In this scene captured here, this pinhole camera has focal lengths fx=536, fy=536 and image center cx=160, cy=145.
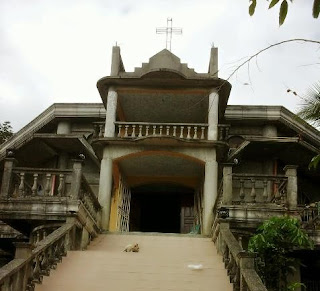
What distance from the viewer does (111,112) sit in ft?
50.2

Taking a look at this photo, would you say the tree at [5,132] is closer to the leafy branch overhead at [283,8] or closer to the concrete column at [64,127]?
the concrete column at [64,127]

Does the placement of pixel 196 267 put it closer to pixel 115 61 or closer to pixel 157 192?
pixel 115 61

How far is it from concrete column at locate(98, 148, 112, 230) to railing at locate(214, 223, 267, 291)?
4307 mm

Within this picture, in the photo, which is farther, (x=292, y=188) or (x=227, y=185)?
(x=227, y=185)

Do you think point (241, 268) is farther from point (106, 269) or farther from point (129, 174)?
point (129, 174)

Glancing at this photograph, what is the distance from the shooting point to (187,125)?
15102 mm

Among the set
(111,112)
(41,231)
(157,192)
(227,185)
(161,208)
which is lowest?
(41,231)

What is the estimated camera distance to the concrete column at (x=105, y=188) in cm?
1399

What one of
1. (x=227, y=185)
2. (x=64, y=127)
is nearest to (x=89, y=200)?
(x=227, y=185)

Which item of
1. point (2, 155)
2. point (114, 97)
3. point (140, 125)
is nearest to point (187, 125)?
point (140, 125)

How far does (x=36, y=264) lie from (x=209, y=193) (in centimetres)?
668

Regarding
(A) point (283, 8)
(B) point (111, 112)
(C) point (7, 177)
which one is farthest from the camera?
(B) point (111, 112)

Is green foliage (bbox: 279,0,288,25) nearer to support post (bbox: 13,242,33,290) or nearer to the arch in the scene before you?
support post (bbox: 13,242,33,290)

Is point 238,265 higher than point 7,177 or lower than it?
lower
